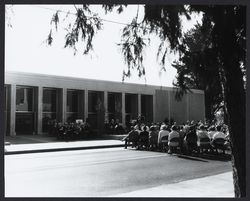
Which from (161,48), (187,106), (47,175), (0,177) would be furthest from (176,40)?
(187,106)

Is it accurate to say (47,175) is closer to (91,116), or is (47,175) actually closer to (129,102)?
(91,116)

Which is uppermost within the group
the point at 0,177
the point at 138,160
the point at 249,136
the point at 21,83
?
the point at 21,83

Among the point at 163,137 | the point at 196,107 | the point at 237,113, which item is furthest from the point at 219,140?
the point at 196,107

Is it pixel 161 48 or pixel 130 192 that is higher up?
pixel 161 48

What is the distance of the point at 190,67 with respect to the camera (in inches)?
191

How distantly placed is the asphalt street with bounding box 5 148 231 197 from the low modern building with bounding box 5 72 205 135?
1655 centimetres

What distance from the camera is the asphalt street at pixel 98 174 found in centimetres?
879

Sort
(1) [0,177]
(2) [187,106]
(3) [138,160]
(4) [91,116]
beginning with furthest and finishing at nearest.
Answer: (2) [187,106] < (4) [91,116] < (3) [138,160] < (1) [0,177]

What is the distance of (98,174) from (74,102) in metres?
24.2

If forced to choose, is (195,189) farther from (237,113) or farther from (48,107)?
(48,107)

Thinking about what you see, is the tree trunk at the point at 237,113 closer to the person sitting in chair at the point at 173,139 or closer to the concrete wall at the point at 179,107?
the person sitting in chair at the point at 173,139

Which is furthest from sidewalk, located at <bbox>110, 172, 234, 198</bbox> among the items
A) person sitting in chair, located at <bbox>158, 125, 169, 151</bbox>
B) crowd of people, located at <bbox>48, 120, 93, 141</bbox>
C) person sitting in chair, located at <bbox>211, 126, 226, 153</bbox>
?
crowd of people, located at <bbox>48, 120, 93, 141</bbox>

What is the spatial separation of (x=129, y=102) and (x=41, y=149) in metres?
22.1

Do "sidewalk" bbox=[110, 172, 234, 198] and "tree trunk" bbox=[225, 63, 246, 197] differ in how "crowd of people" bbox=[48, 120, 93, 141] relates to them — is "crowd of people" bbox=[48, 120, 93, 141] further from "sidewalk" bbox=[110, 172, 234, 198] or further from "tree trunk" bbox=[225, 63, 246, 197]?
"tree trunk" bbox=[225, 63, 246, 197]
